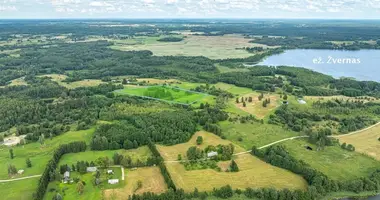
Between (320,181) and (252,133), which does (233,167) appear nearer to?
(320,181)

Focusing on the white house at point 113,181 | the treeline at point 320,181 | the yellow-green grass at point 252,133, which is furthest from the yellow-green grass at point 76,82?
the treeline at point 320,181

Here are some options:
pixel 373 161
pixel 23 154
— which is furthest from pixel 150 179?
pixel 373 161

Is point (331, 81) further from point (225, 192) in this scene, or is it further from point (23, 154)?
point (23, 154)

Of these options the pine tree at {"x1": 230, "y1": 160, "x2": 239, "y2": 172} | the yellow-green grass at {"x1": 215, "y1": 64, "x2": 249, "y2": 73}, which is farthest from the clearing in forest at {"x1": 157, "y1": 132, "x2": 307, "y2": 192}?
the yellow-green grass at {"x1": 215, "y1": 64, "x2": 249, "y2": 73}

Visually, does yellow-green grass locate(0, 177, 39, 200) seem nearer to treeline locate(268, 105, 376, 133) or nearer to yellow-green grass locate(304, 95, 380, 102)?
treeline locate(268, 105, 376, 133)

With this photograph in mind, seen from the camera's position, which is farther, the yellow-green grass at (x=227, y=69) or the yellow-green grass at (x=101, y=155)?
the yellow-green grass at (x=227, y=69)

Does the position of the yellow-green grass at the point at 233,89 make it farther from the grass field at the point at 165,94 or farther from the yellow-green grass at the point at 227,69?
the yellow-green grass at the point at 227,69

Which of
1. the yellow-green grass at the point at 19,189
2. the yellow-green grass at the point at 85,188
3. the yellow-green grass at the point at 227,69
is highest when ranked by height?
the yellow-green grass at the point at 227,69
